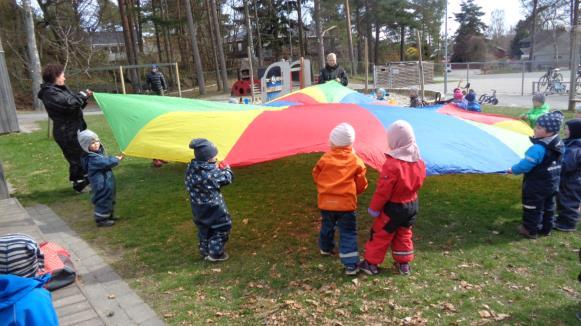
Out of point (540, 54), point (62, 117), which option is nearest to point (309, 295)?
point (62, 117)

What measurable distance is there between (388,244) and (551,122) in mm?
1898

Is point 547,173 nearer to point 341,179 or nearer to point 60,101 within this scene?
point 341,179

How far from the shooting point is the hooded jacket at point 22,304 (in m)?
1.97

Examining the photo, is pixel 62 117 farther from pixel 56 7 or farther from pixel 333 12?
pixel 333 12

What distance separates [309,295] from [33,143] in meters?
9.99

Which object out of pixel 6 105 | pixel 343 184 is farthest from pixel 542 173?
pixel 6 105

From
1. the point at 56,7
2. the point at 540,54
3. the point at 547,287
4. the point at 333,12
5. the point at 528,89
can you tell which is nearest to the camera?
the point at 547,287

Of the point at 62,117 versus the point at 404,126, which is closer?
the point at 404,126

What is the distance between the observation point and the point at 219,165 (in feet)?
13.6

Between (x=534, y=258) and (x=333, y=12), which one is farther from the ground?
(x=333, y=12)

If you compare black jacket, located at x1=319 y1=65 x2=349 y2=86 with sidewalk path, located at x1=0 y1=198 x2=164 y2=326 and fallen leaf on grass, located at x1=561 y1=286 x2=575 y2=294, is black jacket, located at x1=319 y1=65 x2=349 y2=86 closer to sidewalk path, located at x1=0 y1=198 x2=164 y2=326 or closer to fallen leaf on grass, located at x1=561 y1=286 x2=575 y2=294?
sidewalk path, located at x1=0 y1=198 x2=164 y2=326

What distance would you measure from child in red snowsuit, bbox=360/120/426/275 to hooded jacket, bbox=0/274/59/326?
2.38 metres

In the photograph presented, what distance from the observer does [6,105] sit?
12.1m

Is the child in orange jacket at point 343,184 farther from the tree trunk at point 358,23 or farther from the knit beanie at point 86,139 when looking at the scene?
the tree trunk at point 358,23
